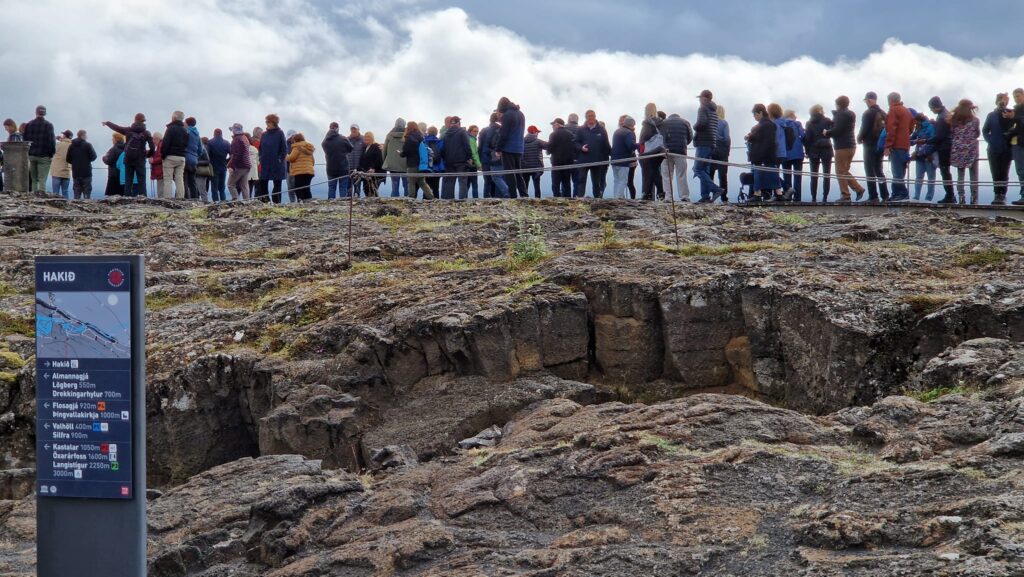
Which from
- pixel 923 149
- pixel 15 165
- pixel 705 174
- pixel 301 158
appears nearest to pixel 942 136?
pixel 923 149

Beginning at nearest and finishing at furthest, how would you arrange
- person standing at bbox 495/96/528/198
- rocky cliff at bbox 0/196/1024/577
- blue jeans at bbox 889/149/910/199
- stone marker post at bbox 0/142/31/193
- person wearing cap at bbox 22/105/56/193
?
1. rocky cliff at bbox 0/196/1024/577
2. blue jeans at bbox 889/149/910/199
3. person standing at bbox 495/96/528/198
4. person wearing cap at bbox 22/105/56/193
5. stone marker post at bbox 0/142/31/193

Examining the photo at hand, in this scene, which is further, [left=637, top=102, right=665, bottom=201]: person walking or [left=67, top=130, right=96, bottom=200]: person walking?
[left=67, top=130, right=96, bottom=200]: person walking

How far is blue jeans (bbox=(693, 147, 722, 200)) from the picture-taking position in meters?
24.1

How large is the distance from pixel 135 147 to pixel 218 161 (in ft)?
7.97

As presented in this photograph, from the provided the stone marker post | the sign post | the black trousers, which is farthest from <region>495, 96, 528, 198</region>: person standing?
the sign post

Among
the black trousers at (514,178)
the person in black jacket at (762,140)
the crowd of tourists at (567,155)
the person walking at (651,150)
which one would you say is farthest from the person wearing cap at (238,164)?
the person in black jacket at (762,140)

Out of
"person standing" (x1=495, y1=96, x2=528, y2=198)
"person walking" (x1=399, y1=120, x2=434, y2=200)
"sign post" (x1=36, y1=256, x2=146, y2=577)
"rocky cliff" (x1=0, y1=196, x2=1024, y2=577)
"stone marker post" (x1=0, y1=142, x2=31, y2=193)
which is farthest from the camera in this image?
"stone marker post" (x1=0, y1=142, x2=31, y2=193)

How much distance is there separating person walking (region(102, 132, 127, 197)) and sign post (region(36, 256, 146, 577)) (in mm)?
23531

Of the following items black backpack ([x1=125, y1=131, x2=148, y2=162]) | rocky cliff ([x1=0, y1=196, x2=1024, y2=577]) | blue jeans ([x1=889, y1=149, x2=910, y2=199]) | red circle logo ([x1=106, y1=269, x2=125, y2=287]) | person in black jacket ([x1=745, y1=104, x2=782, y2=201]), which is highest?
black backpack ([x1=125, y1=131, x2=148, y2=162])

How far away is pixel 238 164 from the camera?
2847 cm

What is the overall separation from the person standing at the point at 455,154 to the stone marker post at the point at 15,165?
12.0 meters

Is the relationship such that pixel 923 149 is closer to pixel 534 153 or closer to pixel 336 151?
pixel 534 153

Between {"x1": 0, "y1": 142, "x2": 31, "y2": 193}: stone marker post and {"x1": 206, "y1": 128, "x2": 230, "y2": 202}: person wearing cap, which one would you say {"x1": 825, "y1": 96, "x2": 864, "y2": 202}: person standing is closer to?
{"x1": 206, "y1": 128, "x2": 230, "y2": 202}: person wearing cap

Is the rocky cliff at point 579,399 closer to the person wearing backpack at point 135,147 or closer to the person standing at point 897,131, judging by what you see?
the person standing at point 897,131
